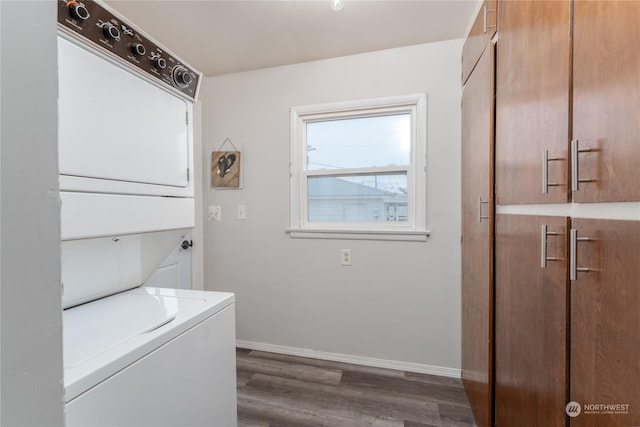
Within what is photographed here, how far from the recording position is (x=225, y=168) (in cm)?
239

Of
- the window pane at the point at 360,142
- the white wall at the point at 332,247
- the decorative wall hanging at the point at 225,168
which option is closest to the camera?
the white wall at the point at 332,247

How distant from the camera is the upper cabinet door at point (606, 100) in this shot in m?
0.56

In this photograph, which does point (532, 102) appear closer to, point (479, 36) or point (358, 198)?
point (479, 36)

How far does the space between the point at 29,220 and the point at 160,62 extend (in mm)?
972

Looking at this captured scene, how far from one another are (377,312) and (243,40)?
220 centimetres

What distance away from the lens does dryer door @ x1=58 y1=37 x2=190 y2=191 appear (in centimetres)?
75

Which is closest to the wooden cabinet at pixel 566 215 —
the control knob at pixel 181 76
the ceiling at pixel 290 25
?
the ceiling at pixel 290 25

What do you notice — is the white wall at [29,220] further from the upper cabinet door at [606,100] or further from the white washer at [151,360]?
the upper cabinet door at [606,100]

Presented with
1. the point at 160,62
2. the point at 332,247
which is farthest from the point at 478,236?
the point at 160,62

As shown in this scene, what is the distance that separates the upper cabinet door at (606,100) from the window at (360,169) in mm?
1301

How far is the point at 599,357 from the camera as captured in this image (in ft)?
2.12

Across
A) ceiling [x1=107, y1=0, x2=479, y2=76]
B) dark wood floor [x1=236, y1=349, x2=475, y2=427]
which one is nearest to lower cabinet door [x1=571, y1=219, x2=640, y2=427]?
dark wood floor [x1=236, y1=349, x2=475, y2=427]

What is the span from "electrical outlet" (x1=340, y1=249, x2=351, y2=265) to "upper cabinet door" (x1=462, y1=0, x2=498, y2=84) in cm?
140

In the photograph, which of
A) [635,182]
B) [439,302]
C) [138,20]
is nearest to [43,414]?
[635,182]
